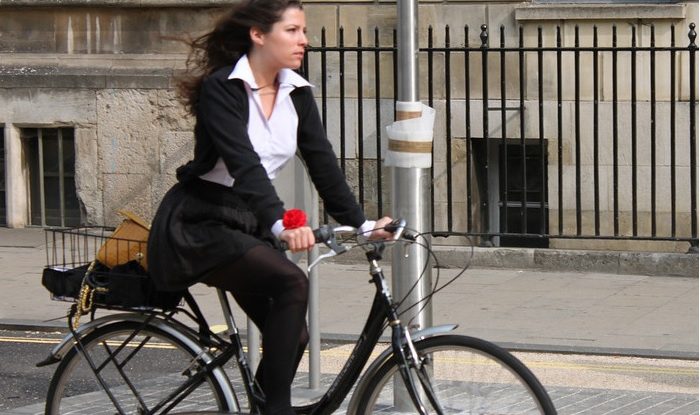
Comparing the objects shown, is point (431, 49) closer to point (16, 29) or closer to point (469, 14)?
point (469, 14)

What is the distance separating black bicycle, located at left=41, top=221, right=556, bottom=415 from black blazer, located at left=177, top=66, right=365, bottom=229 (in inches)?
6.7

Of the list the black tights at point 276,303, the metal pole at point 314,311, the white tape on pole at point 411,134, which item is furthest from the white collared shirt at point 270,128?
the metal pole at point 314,311

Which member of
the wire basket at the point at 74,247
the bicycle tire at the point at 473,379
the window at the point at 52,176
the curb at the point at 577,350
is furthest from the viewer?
the window at the point at 52,176

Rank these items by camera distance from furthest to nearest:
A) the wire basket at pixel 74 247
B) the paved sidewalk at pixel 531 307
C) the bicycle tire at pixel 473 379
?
the paved sidewalk at pixel 531 307, the wire basket at pixel 74 247, the bicycle tire at pixel 473 379

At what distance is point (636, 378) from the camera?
285 inches

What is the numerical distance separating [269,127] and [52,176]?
9.01 meters

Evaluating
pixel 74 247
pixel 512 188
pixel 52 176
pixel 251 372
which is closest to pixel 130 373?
pixel 251 372

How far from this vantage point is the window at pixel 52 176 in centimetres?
1338

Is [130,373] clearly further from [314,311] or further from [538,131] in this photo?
[538,131]

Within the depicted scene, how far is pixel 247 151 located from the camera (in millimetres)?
4590

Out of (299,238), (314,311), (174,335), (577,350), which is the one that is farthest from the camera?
(577,350)

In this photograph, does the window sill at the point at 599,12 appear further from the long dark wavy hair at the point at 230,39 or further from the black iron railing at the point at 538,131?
the long dark wavy hair at the point at 230,39

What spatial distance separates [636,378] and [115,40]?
7256 millimetres

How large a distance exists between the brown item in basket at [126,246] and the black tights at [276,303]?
0.39m
